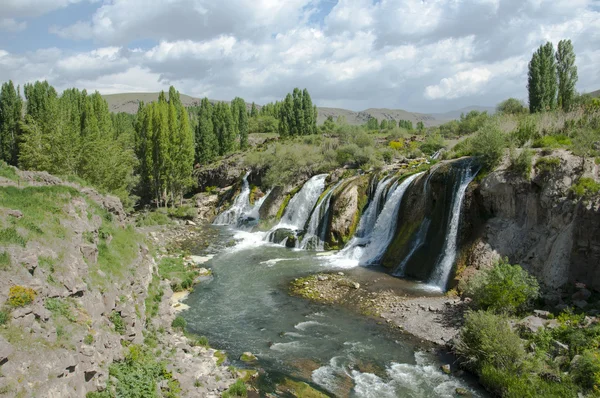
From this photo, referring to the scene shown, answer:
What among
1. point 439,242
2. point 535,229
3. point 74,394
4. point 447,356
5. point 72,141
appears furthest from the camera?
point 72,141

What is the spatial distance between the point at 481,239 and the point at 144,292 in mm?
15838

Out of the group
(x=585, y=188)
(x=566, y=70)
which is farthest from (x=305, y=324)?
(x=566, y=70)

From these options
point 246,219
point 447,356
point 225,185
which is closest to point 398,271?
point 447,356

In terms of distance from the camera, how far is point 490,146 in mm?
23047

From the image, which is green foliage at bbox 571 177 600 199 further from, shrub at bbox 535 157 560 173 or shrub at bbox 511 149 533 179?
shrub at bbox 511 149 533 179

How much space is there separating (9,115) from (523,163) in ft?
213

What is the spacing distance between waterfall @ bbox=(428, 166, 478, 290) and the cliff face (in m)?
0.52

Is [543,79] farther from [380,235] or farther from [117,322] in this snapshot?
[117,322]

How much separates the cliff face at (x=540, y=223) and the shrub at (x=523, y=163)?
273mm

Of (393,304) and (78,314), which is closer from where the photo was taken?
(78,314)

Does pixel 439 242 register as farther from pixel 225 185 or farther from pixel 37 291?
pixel 225 185

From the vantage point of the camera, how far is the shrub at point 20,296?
9898mm

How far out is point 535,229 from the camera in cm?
1983

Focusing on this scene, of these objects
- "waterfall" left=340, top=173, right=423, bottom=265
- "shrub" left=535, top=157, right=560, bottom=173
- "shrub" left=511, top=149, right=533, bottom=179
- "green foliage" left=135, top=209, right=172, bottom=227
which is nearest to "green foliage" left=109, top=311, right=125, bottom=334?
"waterfall" left=340, top=173, right=423, bottom=265
